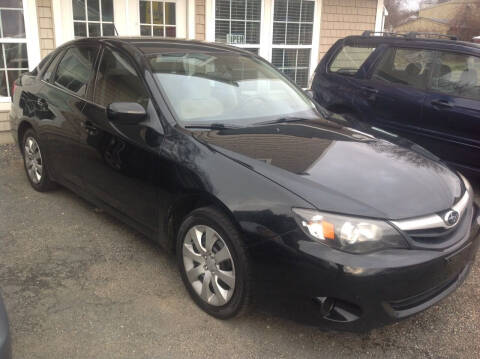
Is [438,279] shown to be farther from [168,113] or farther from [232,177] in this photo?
[168,113]

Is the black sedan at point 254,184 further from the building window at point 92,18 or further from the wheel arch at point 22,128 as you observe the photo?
the building window at point 92,18

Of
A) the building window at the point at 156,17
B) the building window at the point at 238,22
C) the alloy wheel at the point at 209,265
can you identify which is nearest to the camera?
the alloy wheel at the point at 209,265

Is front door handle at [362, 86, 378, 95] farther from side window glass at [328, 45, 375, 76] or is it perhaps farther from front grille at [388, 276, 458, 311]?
front grille at [388, 276, 458, 311]

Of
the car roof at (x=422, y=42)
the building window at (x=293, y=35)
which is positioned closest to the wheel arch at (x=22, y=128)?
the car roof at (x=422, y=42)

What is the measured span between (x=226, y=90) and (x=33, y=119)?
212 centimetres

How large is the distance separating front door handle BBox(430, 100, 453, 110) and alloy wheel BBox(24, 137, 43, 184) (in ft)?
14.1

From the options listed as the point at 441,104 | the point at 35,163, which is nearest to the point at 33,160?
the point at 35,163

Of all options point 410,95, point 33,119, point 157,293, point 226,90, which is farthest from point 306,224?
point 410,95

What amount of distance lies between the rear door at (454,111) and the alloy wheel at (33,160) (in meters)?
4.22

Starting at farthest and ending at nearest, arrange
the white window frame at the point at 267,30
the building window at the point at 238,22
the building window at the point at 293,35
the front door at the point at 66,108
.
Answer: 1. the building window at the point at 293,35
2. the building window at the point at 238,22
3. the white window frame at the point at 267,30
4. the front door at the point at 66,108

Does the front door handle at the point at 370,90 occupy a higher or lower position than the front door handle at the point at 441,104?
higher

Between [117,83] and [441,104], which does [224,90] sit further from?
[441,104]

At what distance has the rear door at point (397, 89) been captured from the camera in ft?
18.6

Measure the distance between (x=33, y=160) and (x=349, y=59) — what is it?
14.0 feet
